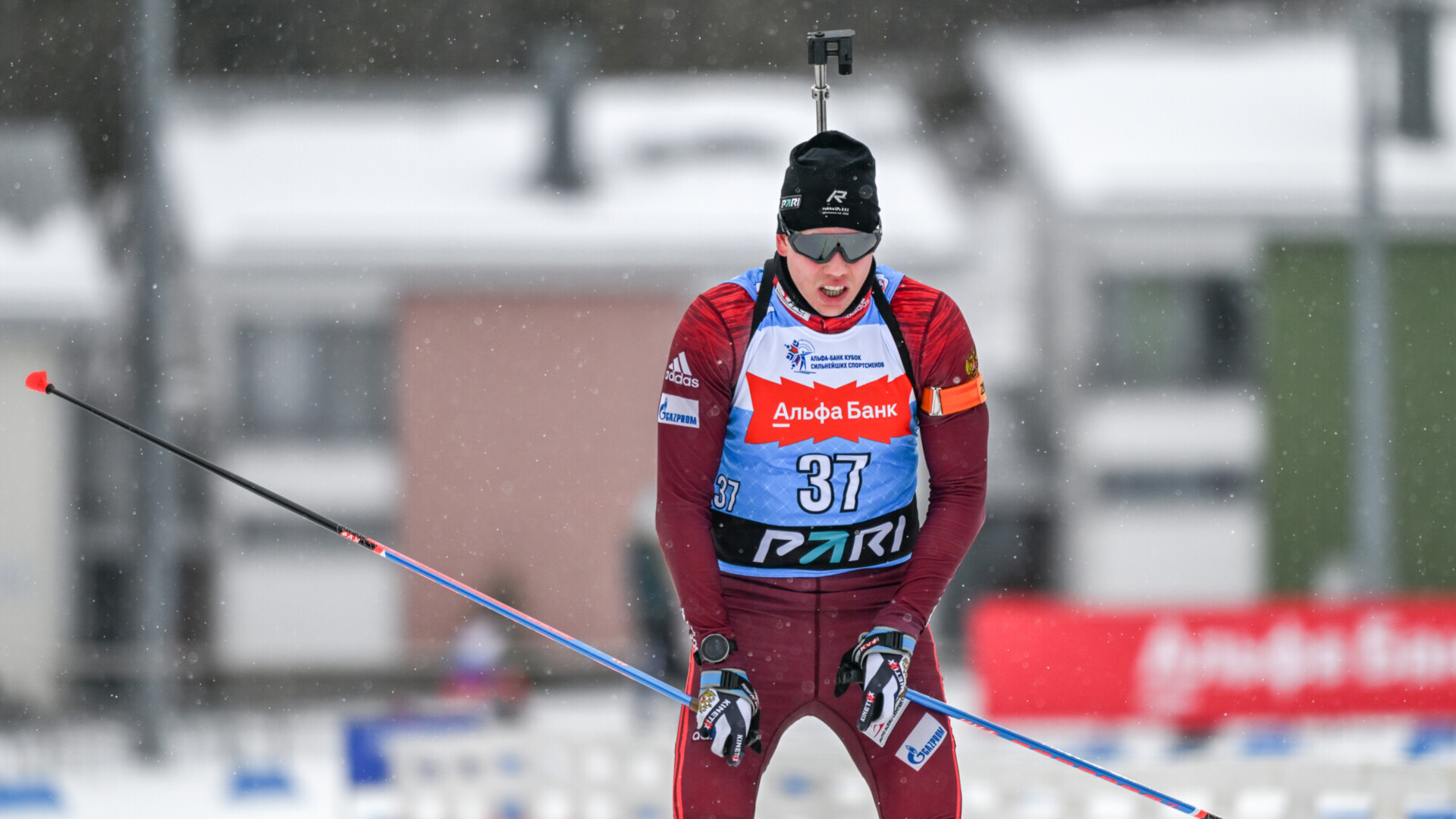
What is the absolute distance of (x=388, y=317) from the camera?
15.7 m

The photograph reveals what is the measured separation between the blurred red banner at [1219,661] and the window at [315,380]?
8311mm

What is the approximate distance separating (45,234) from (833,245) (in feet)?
46.2

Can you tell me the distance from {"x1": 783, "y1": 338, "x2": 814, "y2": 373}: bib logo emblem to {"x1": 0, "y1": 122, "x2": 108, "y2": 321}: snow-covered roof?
40.6ft

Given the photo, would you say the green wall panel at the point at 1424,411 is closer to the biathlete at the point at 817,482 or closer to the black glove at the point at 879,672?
the biathlete at the point at 817,482

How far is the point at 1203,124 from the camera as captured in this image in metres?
18.6

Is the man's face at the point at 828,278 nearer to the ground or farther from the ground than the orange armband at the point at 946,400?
farther from the ground

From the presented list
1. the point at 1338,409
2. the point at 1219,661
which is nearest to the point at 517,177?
the point at 1338,409

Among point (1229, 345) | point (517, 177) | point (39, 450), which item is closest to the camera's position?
point (39, 450)

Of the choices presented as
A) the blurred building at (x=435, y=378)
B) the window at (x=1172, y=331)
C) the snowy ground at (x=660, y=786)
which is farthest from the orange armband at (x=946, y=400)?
the window at (x=1172, y=331)

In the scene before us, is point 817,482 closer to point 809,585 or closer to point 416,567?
point 809,585

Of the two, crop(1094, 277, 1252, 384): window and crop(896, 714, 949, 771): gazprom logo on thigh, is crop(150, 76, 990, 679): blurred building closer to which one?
crop(1094, 277, 1252, 384): window

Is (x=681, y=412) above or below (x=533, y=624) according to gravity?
above

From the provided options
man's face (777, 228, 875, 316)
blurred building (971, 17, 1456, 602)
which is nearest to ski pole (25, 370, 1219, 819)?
man's face (777, 228, 875, 316)

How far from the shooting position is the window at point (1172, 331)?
17781 millimetres
